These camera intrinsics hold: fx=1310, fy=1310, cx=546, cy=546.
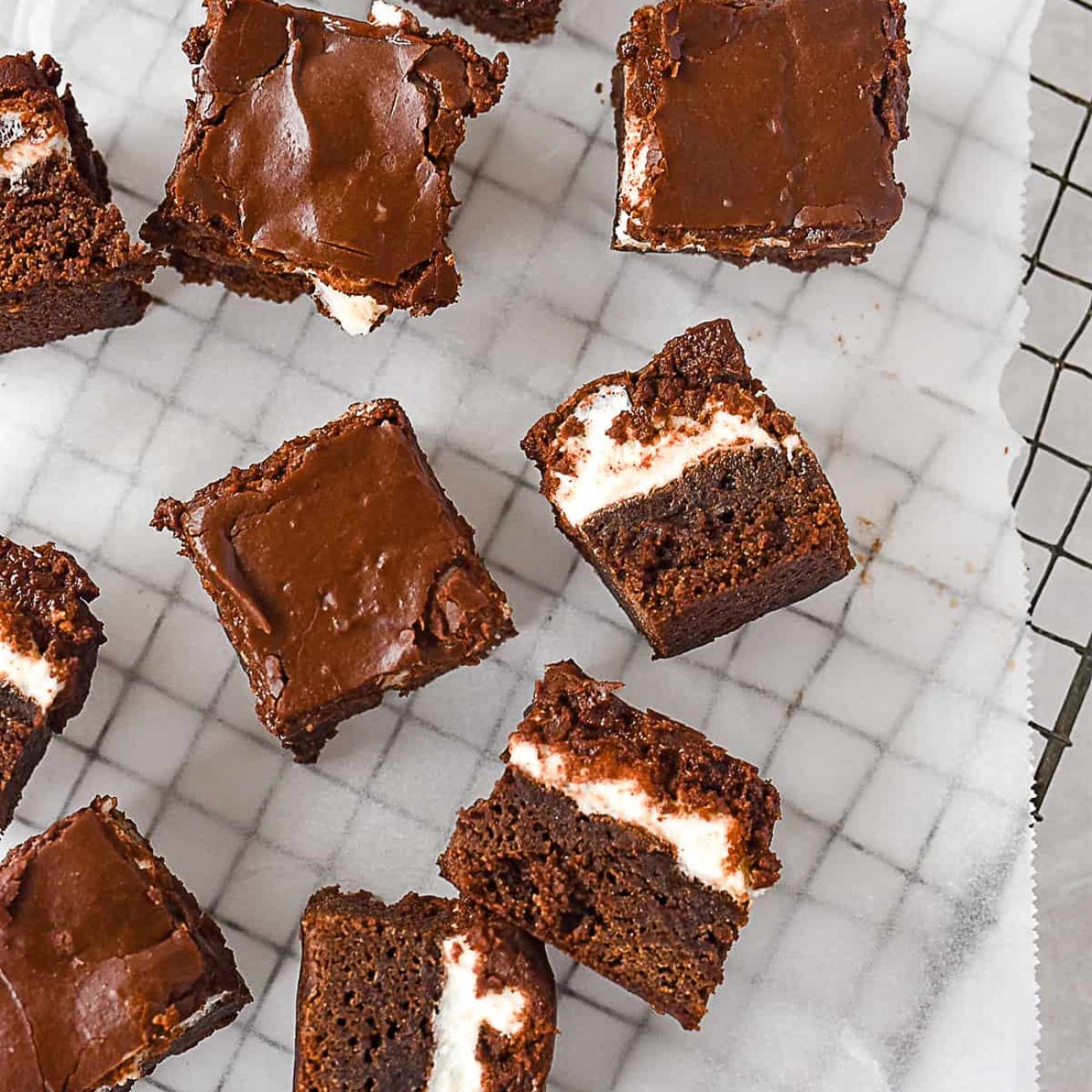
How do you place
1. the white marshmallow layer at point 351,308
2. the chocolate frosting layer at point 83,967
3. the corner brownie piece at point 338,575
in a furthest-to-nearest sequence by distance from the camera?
the white marshmallow layer at point 351,308
the corner brownie piece at point 338,575
the chocolate frosting layer at point 83,967

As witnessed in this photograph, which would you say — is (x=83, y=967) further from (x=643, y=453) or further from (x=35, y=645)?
(x=643, y=453)

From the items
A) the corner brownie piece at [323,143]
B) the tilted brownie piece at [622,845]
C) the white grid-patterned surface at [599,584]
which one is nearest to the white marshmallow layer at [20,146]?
the corner brownie piece at [323,143]

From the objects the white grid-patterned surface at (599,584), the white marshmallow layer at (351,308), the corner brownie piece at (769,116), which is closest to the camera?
the corner brownie piece at (769,116)

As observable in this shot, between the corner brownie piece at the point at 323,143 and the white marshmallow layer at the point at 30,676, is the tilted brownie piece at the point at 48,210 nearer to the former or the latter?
the corner brownie piece at the point at 323,143

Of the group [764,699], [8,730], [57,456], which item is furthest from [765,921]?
[57,456]

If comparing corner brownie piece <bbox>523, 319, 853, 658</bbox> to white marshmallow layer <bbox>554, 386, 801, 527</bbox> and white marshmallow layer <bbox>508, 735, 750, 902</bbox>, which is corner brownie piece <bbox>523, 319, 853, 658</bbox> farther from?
white marshmallow layer <bbox>508, 735, 750, 902</bbox>
